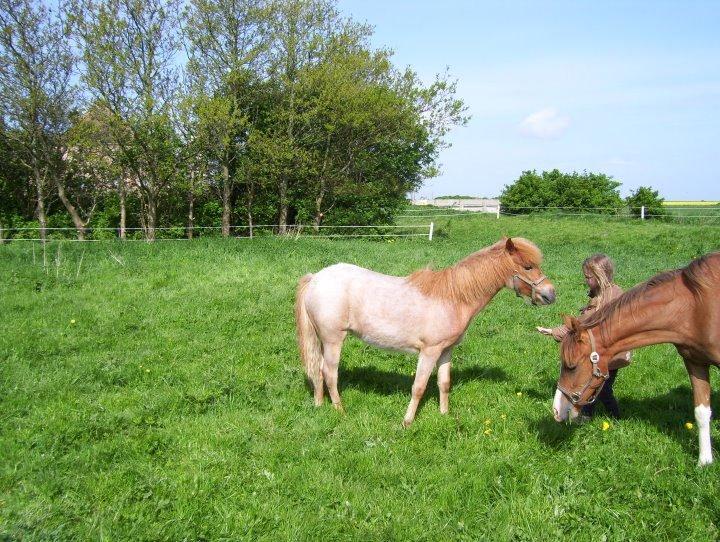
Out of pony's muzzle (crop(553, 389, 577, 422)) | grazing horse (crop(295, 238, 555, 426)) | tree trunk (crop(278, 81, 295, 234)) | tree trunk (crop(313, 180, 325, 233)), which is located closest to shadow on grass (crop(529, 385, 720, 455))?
pony's muzzle (crop(553, 389, 577, 422))

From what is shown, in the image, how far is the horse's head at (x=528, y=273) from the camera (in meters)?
5.29

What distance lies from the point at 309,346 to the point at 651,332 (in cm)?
348

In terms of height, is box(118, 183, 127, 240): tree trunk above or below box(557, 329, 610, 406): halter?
above

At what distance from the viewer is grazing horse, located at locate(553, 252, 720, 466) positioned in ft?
14.5

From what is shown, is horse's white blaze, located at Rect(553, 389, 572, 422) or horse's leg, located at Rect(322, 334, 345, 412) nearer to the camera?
horse's white blaze, located at Rect(553, 389, 572, 422)

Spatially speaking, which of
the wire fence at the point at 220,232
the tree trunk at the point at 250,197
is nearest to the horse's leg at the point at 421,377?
the wire fence at the point at 220,232

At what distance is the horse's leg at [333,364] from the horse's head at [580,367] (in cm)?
231

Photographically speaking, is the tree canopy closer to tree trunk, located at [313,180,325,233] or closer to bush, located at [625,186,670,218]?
tree trunk, located at [313,180,325,233]

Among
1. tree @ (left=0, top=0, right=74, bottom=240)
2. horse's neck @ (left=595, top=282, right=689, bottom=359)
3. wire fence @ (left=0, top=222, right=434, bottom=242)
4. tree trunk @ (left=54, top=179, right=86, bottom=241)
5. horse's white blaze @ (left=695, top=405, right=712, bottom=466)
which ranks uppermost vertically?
tree @ (left=0, top=0, right=74, bottom=240)

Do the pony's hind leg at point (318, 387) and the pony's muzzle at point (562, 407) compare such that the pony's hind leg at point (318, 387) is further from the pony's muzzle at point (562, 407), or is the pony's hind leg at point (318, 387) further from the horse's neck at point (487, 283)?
the pony's muzzle at point (562, 407)

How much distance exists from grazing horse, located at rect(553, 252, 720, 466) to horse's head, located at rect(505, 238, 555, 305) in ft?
2.26

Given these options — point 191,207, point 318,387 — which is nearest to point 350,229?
point 191,207

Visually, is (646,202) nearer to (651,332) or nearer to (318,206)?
(318,206)

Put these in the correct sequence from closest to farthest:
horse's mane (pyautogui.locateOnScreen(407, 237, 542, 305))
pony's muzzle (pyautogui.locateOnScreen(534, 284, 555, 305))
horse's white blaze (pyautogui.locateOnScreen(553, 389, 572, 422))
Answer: horse's white blaze (pyautogui.locateOnScreen(553, 389, 572, 422)) < pony's muzzle (pyautogui.locateOnScreen(534, 284, 555, 305)) < horse's mane (pyautogui.locateOnScreen(407, 237, 542, 305))
